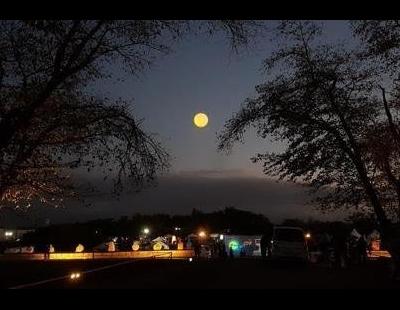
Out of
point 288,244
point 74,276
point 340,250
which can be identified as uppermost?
point 288,244

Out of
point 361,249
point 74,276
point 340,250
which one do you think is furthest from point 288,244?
point 74,276

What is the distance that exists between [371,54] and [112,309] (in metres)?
18.0

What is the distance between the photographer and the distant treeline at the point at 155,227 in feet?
312

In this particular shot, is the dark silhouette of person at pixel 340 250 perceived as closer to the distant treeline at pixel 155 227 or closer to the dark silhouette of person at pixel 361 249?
the dark silhouette of person at pixel 361 249

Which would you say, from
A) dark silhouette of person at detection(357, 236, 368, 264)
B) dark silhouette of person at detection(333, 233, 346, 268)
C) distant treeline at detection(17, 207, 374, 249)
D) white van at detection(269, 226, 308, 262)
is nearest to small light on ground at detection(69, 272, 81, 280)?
dark silhouette of person at detection(333, 233, 346, 268)

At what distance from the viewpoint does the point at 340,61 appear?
27.7 metres

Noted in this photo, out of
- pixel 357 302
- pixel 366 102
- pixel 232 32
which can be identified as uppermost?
pixel 366 102

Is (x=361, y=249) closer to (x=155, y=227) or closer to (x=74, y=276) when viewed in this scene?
(x=74, y=276)

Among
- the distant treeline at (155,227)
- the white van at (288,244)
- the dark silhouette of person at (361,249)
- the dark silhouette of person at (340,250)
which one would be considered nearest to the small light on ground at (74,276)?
the dark silhouette of person at (340,250)

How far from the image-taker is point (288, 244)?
3344 cm

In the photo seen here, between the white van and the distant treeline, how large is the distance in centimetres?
5419

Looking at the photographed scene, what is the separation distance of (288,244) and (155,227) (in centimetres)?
13221

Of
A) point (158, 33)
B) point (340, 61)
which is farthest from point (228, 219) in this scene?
point (158, 33)

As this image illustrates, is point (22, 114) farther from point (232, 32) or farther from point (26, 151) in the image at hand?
point (232, 32)
